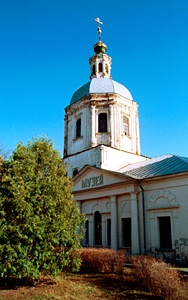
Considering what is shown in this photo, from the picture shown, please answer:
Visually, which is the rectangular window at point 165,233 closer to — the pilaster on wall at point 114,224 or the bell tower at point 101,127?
the pilaster on wall at point 114,224

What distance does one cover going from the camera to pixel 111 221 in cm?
1819

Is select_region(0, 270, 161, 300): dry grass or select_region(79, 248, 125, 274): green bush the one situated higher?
select_region(79, 248, 125, 274): green bush

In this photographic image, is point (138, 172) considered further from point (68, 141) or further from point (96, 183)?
point (68, 141)

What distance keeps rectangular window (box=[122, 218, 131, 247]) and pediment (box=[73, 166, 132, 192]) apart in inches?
109

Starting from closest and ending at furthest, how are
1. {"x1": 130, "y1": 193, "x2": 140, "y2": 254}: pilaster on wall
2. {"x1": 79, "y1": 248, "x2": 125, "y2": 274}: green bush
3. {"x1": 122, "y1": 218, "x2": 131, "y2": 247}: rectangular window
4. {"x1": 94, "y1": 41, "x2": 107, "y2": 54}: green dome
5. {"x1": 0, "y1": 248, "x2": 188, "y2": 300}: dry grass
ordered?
{"x1": 0, "y1": 248, "x2": 188, "y2": 300}: dry grass
{"x1": 79, "y1": 248, "x2": 125, "y2": 274}: green bush
{"x1": 130, "y1": 193, "x2": 140, "y2": 254}: pilaster on wall
{"x1": 122, "y1": 218, "x2": 131, "y2": 247}: rectangular window
{"x1": 94, "y1": 41, "x2": 107, "y2": 54}: green dome

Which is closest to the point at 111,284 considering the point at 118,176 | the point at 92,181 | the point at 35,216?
the point at 35,216

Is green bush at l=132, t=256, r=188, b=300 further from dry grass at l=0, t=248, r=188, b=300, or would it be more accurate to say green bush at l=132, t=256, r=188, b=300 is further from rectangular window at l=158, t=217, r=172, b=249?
rectangular window at l=158, t=217, r=172, b=249

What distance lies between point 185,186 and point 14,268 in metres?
10.2

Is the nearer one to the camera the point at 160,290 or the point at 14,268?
the point at 160,290

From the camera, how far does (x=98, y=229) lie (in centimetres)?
2009

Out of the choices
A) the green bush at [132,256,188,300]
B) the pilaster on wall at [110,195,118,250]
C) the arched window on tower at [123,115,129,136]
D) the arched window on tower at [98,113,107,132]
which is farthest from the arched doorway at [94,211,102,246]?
the green bush at [132,256,188,300]

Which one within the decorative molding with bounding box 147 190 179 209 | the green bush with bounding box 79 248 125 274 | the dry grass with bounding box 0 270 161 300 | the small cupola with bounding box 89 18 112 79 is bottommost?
the dry grass with bounding box 0 270 161 300

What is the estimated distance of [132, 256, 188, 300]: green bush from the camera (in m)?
6.94

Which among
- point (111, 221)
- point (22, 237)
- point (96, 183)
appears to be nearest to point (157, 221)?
point (111, 221)
